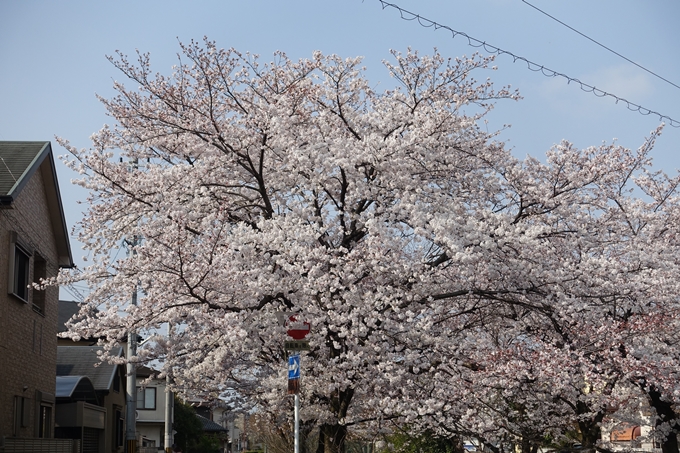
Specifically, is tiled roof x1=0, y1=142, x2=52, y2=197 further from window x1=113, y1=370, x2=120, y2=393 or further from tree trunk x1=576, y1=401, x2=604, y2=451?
tree trunk x1=576, y1=401, x2=604, y2=451

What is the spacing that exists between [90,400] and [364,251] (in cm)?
1482

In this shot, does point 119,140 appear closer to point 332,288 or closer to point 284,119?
point 284,119

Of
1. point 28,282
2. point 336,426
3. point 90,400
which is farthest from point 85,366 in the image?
point 336,426

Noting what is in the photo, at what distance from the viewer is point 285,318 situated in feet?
42.9

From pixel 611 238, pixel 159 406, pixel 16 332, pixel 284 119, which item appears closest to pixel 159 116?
pixel 284 119

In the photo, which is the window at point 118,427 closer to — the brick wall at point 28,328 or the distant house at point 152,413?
the brick wall at point 28,328

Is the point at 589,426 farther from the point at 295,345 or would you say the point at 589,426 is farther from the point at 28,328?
the point at 28,328

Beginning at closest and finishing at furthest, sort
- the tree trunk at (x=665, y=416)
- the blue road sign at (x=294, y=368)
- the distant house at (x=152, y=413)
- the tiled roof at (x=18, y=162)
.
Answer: the blue road sign at (x=294, y=368) → the tiled roof at (x=18, y=162) → the tree trunk at (x=665, y=416) → the distant house at (x=152, y=413)

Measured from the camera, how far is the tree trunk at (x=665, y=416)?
1698 centimetres

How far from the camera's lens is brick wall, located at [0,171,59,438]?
14.5 metres

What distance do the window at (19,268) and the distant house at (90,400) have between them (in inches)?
108

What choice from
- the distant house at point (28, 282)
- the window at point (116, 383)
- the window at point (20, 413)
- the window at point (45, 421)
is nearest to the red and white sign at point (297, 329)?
the distant house at point (28, 282)

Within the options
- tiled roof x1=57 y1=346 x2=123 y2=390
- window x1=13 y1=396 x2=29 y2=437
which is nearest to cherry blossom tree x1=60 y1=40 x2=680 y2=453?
window x1=13 y1=396 x2=29 y2=437

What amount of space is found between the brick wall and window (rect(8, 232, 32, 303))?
0.43 ft
